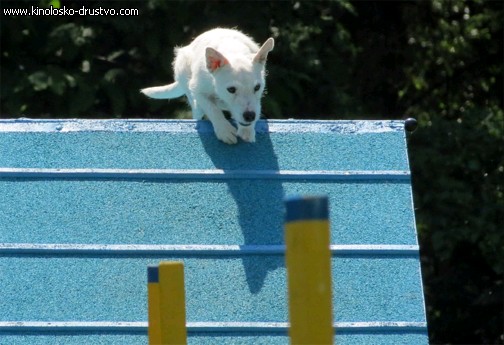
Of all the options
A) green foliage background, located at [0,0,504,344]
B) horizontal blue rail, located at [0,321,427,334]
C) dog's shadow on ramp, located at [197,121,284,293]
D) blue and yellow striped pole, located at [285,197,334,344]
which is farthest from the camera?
green foliage background, located at [0,0,504,344]

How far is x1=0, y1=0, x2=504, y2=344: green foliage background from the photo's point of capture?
29.0ft

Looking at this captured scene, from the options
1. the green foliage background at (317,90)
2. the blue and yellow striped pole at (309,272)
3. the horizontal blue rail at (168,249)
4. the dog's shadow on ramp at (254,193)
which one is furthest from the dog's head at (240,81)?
the green foliage background at (317,90)

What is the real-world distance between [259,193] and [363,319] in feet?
2.76

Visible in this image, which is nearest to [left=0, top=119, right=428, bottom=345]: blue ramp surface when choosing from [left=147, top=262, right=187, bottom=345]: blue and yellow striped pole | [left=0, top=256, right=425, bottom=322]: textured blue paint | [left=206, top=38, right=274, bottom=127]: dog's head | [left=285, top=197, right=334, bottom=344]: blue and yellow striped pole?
[left=0, top=256, right=425, bottom=322]: textured blue paint

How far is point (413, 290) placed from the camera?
14.9ft

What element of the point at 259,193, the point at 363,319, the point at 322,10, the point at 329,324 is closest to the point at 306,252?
the point at 329,324

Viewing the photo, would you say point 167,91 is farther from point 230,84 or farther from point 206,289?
point 206,289

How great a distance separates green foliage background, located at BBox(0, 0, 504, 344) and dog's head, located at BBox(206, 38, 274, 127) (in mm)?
3543

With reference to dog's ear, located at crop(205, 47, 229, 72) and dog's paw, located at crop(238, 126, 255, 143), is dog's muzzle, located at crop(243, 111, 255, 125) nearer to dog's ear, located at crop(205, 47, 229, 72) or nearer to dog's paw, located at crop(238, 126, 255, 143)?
dog's paw, located at crop(238, 126, 255, 143)

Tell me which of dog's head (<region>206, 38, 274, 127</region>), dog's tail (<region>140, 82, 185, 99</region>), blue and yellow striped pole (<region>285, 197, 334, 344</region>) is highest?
dog's tail (<region>140, 82, 185, 99</region>)

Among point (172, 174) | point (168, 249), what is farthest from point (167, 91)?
point (168, 249)

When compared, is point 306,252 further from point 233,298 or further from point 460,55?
point 460,55

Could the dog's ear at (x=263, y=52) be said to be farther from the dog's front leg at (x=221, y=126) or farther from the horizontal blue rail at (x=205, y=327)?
the horizontal blue rail at (x=205, y=327)

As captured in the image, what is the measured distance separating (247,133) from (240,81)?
0.27 meters
